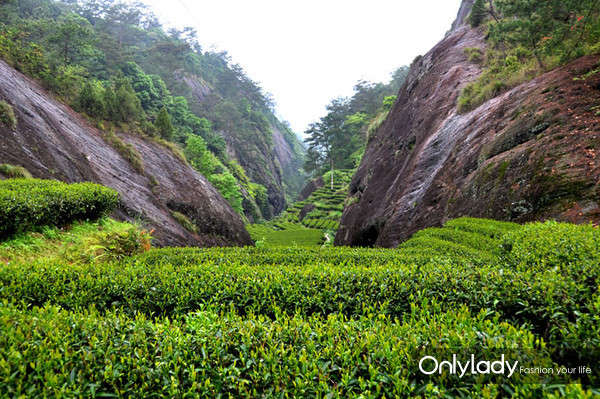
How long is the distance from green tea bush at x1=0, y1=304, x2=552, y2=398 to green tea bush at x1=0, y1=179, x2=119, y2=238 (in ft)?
17.8

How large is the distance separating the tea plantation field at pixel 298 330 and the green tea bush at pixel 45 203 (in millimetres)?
3037

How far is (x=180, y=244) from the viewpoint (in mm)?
12844

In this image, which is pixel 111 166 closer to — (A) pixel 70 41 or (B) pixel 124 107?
(B) pixel 124 107

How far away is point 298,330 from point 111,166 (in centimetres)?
1467

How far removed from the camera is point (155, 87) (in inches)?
1606

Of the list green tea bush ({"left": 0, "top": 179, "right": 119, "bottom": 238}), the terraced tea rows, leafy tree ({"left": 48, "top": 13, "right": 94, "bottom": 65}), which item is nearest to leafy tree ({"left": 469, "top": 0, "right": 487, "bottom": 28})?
the terraced tea rows

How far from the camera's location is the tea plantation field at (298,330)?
6.68ft

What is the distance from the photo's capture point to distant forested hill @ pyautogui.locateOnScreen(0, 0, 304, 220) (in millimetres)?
17234

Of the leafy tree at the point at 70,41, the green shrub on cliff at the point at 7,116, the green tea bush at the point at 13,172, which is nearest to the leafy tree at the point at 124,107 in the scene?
the green shrub on cliff at the point at 7,116

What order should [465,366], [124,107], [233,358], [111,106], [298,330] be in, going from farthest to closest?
1. [124,107]
2. [111,106]
3. [298,330]
4. [233,358]
5. [465,366]

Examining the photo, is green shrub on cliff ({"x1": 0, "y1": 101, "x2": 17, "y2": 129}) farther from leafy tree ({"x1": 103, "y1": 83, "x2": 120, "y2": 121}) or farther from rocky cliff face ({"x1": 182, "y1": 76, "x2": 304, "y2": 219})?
rocky cliff face ({"x1": 182, "y1": 76, "x2": 304, "y2": 219})

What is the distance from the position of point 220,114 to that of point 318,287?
61.3 meters

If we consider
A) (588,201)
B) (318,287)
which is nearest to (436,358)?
(318,287)

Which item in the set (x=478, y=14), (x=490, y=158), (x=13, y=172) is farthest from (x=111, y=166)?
(x=478, y=14)
